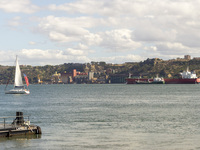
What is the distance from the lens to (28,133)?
1449 inches

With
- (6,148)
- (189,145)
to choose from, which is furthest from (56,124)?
(189,145)

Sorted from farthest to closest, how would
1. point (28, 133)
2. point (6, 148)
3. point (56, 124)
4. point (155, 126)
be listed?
point (56, 124), point (155, 126), point (28, 133), point (6, 148)

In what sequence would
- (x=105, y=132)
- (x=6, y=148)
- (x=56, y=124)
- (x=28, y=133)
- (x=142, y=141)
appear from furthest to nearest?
(x=56, y=124), (x=105, y=132), (x=28, y=133), (x=142, y=141), (x=6, y=148)

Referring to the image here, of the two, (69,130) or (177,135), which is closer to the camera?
(177,135)

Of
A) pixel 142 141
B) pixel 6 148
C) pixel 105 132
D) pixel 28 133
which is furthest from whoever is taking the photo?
pixel 105 132

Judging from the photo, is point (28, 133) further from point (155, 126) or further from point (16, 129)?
point (155, 126)

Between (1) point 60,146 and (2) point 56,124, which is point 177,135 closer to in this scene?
(1) point 60,146

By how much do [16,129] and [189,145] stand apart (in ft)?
53.0

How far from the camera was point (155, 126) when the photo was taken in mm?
44281

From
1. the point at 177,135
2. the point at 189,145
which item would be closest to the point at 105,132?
the point at 177,135

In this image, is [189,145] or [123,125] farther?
[123,125]

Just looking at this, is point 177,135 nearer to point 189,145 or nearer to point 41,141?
point 189,145

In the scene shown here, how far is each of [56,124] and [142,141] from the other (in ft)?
52.8

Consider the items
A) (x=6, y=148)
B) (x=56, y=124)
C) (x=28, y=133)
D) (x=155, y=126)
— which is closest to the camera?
(x=6, y=148)
